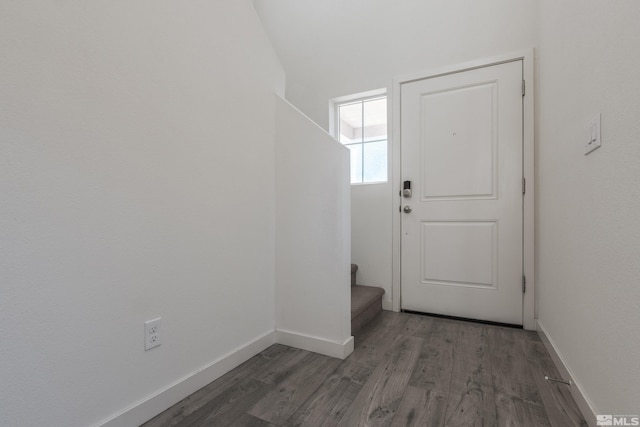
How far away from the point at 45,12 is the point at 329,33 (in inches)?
95.7

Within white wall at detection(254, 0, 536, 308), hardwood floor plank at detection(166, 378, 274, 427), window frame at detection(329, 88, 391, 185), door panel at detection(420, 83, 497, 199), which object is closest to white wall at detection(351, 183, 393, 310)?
white wall at detection(254, 0, 536, 308)

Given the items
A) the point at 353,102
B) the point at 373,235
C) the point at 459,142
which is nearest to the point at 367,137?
the point at 353,102

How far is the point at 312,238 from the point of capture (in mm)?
1875

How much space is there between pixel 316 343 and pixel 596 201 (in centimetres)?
155

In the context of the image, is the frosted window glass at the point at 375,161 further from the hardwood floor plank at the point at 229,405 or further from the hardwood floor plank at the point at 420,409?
the hardwood floor plank at the point at 229,405

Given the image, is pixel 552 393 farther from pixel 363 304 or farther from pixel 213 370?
pixel 213 370

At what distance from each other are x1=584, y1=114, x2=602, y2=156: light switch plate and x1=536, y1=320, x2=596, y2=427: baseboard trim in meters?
1.02

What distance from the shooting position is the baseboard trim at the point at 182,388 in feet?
3.72

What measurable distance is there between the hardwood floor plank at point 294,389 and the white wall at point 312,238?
12cm

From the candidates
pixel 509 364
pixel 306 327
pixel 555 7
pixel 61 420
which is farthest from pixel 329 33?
pixel 61 420

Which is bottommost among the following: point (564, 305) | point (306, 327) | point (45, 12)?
point (306, 327)

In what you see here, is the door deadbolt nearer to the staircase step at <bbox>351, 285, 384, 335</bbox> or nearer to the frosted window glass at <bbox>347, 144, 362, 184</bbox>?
the frosted window glass at <bbox>347, 144, 362, 184</bbox>

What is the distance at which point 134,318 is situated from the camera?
3.85 ft

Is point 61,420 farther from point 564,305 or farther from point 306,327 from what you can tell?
point 564,305
